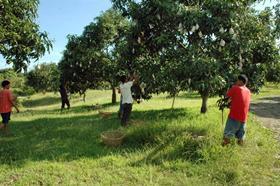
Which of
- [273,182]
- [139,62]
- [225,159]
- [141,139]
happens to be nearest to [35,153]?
[141,139]

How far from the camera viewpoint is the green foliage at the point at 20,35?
11445 millimetres

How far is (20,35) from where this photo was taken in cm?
1205

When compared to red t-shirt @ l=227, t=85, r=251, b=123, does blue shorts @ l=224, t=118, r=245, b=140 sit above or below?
below

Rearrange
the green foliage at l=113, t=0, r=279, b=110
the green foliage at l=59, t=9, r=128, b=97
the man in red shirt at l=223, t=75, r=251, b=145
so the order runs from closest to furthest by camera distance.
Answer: the man in red shirt at l=223, t=75, r=251, b=145
the green foliage at l=113, t=0, r=279, b=110
the green foliage at l=59, t=9, r=128, b=97

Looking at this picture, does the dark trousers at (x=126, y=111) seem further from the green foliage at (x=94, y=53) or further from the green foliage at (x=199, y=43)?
the green foliage at (x=94, y=53)

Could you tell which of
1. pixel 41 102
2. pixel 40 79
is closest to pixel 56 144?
pixel 41 102

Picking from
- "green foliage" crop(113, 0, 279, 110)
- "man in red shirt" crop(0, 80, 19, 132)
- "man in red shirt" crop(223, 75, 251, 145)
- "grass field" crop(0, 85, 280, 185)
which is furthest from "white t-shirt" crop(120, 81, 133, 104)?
"man in red shirt" crop(223, 75, 251, 145)

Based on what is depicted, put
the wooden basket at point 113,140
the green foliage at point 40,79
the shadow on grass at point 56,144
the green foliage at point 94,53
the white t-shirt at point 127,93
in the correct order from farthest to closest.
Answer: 1. the green foliage at point 40,79
2. the green foliage at point 94,53
3. the white t-shirt at point 127,93
4. the wooden basket at point 113,140
5. the shadow on grass at point 56,144

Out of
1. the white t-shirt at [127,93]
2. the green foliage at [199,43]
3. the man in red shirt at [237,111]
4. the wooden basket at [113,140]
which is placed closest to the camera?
the man in red shirt at [237,111]

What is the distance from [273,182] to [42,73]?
2612 inches

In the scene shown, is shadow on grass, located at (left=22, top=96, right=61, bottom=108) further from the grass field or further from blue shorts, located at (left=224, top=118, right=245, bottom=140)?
blue shorts, located at (left=224, top=118, right=245, bottom=140)

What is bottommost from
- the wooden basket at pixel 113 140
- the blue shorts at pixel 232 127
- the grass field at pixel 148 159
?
the grass field at pixel 148 159

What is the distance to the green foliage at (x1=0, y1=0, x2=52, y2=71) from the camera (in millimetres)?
11445

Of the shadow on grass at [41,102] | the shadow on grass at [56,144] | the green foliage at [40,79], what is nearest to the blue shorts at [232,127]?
the shadow on grass at [56,144]
